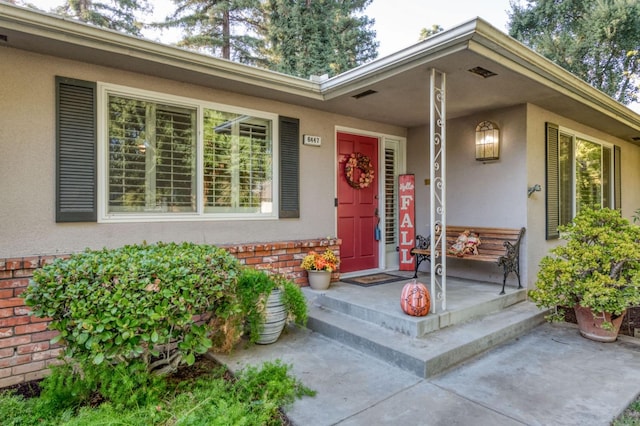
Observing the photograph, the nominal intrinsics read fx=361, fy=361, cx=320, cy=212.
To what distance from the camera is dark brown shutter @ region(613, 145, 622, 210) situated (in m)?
6.83

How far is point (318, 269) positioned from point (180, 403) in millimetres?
2214

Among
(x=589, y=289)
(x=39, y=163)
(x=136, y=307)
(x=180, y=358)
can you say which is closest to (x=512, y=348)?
(x=589, y=289)

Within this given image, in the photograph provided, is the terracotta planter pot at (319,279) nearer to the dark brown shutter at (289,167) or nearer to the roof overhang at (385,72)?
the dark brown shutter at (289,167)

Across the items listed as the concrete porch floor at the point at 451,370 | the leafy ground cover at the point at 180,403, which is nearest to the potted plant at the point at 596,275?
the concrete porch floor at the point at 451,370

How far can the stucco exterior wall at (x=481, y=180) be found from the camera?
14.8ft

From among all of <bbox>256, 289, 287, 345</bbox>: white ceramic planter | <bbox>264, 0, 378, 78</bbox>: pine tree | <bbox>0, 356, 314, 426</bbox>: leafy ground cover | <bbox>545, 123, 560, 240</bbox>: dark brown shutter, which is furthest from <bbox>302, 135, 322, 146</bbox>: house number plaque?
<bbox>264, 0, 378, 78</bbox>: pine tree

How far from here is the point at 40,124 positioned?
2.93 metres

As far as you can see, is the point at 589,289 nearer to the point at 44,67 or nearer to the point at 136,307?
the point at 136,307

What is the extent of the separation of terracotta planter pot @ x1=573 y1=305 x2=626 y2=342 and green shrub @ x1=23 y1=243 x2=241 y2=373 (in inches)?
134

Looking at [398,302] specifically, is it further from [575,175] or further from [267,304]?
[575,175]

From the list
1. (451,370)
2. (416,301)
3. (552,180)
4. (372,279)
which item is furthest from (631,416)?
(552,180)

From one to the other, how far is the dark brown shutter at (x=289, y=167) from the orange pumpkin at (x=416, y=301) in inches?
69.5

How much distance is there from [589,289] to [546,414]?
65.9 inches

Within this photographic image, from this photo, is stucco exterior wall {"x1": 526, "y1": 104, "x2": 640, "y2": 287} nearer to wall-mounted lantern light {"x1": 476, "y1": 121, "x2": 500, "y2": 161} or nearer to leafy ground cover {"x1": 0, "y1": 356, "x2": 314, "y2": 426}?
wall-mounted lantern light {"x1": 476, "y1": 121, "x2": 500, "y2": 161}
